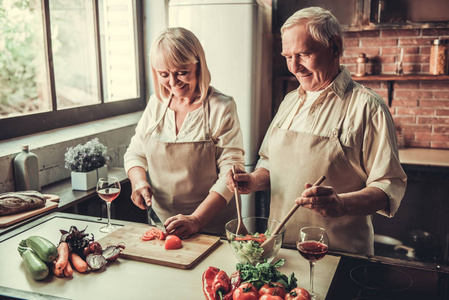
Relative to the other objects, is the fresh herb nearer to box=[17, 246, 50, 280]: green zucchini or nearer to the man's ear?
box=[17, 246, 50, 280]: green zucchini

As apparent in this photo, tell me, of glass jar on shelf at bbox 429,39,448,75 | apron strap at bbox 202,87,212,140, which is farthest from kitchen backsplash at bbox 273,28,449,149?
apron strap at bbox 202,87,212,140

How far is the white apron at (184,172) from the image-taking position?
6.98 feet

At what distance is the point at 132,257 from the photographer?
5.20ft

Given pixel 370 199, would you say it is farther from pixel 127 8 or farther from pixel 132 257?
pixel 127 8

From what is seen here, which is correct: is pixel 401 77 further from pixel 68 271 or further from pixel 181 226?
pixel 68 271

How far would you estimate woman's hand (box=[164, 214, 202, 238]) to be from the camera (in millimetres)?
1734

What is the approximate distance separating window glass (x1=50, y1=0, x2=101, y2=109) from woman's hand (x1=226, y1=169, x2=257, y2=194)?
1880 mm

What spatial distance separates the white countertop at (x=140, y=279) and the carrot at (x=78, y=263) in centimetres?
2

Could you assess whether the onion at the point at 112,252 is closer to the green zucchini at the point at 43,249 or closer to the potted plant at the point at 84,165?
the green zucchini at the point at 43,249

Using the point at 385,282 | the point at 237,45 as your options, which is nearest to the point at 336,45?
the point at 385,282

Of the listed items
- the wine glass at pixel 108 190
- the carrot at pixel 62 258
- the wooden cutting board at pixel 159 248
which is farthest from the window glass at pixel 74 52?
the carrot at pixel 62 258

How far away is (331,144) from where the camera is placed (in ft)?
5.91

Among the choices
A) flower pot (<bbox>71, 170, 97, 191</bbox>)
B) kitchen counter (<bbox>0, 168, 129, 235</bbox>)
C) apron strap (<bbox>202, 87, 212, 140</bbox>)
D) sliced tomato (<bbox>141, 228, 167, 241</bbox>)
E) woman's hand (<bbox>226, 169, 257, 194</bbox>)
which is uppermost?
apron strap (<bbox>202, 87, 212, 140</bbox>)

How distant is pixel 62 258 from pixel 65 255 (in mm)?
20
